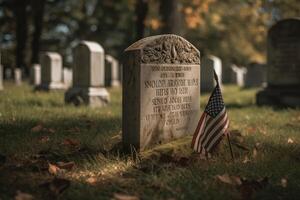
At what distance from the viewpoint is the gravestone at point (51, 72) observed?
1502 cm

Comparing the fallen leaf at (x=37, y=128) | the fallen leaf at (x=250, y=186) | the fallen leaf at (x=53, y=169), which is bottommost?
the fallen leaf at (x=250, y=186)

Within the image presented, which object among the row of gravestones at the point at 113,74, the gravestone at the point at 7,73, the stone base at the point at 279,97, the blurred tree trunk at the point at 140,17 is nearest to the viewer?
the stone base at the point at 279,97

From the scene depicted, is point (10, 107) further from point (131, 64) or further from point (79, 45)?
point (131, 64)

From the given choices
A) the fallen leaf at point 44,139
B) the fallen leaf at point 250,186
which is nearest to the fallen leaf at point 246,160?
the fallen leaf at point 250,186

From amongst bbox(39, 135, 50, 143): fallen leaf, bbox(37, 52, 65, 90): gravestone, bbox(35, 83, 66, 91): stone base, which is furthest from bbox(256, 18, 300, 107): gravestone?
bbox(39, 135, 50, 143): fallen leaf

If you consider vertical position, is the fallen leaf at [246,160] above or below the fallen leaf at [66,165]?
below

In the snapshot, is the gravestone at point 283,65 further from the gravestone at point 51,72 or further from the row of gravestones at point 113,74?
the gravestone at point 51,72

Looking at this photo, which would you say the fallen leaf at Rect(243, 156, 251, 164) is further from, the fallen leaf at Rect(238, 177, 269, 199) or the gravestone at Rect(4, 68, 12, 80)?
the gravestone at Rect(4, 68, 12, 80)

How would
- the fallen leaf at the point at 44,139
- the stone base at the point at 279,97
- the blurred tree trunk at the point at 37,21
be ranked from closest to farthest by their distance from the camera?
the fallen leaf at the point at 44,139, the stone base at the point at 279,97, the blurred tree trunk at the point at 37,21

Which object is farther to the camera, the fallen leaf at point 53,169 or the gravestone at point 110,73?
the gravestone at point 110,73

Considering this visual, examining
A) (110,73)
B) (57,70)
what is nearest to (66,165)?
(57,70)

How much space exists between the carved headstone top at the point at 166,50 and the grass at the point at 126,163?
103 cm

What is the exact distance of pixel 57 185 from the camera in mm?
→ 4137

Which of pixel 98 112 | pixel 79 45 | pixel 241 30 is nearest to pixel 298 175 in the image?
pixel 98 112
